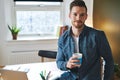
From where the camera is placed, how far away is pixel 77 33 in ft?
5.03

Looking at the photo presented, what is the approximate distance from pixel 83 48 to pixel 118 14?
163 centimetres

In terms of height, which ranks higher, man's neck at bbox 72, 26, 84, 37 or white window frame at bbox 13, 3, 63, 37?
white window frame at bbox 13, 3, 63, 37

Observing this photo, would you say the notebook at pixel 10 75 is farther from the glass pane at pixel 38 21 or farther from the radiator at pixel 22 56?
the glass pane at pixel 38 21

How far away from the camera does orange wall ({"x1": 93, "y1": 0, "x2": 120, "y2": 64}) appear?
294 cm

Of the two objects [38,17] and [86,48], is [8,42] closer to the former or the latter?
[38,17]

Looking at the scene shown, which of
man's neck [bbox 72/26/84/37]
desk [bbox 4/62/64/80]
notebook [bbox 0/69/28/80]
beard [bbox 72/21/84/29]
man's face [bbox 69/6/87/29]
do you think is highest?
man's face [bbox 69/6/87/29]

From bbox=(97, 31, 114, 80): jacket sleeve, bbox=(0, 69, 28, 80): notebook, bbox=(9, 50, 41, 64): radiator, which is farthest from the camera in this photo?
bbox=(9, 50, 41, 64): radiator

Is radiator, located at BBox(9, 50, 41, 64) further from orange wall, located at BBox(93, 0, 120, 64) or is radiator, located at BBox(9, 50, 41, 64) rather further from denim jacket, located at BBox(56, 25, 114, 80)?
denim jacket, located at BBox(56, 25, 114, 80)

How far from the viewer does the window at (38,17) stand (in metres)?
3.73

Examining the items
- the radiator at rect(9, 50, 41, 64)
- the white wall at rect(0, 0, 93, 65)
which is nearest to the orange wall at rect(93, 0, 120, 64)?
the white wall at rect(0, 0, 93, 65)

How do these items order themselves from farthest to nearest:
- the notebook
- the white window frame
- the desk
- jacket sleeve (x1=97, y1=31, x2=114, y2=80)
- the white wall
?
the white window frame < the white wall < the desk < jacket sleeve (x1=97, y1=31, x2=114, y2=80) < the notebook

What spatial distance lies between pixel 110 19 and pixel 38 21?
1447 mm

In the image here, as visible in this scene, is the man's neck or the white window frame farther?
the white window frame

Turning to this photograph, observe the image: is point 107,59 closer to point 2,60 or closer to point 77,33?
point 77,33
